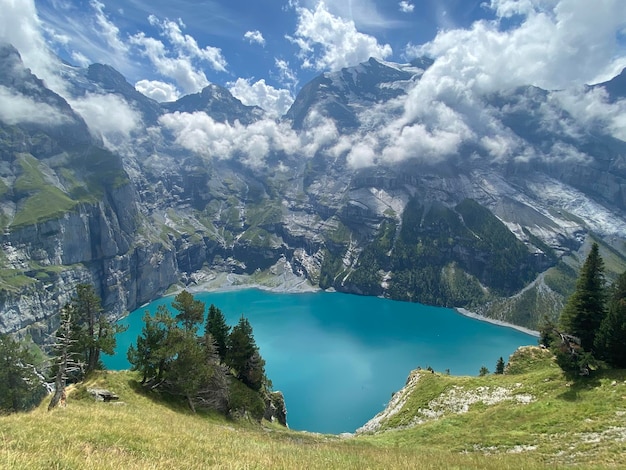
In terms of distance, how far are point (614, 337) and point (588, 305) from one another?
6870mm

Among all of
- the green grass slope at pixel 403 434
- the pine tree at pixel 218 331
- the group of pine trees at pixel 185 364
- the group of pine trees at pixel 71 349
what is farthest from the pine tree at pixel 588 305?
the group of pine trees at pixel 71 349

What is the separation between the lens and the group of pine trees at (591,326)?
34.2 metres

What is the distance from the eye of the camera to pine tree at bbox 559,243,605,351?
39.8 meters

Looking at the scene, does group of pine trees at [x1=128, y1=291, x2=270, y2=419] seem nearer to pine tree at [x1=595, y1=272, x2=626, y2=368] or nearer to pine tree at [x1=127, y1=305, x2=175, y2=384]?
pine tree at [x1=127, y1=305, x2=175, y2=384]

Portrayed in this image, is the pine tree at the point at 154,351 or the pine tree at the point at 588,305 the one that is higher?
the pine tree at the point at 588,305

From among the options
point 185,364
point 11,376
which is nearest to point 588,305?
point 185,364

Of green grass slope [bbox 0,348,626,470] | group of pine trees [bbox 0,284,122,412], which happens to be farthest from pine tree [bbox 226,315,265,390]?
group of pine trees [bbox 0,284,122,412]

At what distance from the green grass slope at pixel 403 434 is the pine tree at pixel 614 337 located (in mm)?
2797

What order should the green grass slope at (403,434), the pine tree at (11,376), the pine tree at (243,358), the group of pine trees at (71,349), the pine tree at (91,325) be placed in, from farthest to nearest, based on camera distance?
the pine tree at (243,358) < the pine tree at (11,376) < the pine tree at (91,325) < the group of pine trees at (71,349) < the green grass slope at (403,434)

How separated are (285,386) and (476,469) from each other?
151 m

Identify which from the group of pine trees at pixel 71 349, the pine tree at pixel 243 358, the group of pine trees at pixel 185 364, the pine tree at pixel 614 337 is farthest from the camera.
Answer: the pine tree at pixel 243 358

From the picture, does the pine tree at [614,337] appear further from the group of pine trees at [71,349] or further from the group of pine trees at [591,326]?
the group of pine trees at [71,349]

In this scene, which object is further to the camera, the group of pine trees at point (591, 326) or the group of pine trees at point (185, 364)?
the group of pine trees at point (185, 364)

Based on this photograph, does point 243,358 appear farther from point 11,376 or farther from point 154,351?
point 11,376
